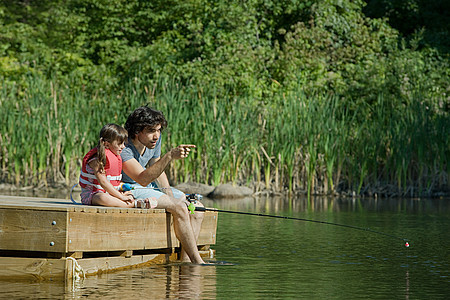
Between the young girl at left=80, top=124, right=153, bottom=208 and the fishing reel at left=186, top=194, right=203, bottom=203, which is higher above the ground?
the young girl at left=80, top=124, right=153, bottom=208

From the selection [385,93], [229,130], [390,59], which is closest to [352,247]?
[229,130]

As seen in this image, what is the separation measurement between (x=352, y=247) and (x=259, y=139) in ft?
25.8

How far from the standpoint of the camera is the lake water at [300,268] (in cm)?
625

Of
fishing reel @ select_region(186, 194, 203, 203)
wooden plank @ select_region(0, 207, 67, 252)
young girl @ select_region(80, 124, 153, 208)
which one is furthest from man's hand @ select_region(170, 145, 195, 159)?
wooden plank @ select_region(0, 207, 67, 252)

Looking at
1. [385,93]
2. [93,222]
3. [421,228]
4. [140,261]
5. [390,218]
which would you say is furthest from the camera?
[385,93]

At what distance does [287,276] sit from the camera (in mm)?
7156

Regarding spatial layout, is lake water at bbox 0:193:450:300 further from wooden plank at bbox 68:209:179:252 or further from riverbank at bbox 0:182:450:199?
riverbank at bbox 0:182:450:199

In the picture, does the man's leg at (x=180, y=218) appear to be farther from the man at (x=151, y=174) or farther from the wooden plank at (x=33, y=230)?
the wooden plank at (x=33, y=230)

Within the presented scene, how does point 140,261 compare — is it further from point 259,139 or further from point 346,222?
point 259,139

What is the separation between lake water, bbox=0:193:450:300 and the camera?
6250 mm

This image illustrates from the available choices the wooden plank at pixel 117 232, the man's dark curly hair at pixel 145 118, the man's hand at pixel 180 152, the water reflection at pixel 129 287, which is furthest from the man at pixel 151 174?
the water reflection at pixel 129 287

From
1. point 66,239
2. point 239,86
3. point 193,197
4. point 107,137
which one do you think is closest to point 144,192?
point 193,197

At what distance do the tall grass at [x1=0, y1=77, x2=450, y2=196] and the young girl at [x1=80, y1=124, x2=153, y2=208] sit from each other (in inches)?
347

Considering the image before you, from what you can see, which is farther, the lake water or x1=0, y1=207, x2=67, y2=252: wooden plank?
x1=0, y1=207, x2=67, y2=252: wooden plank
